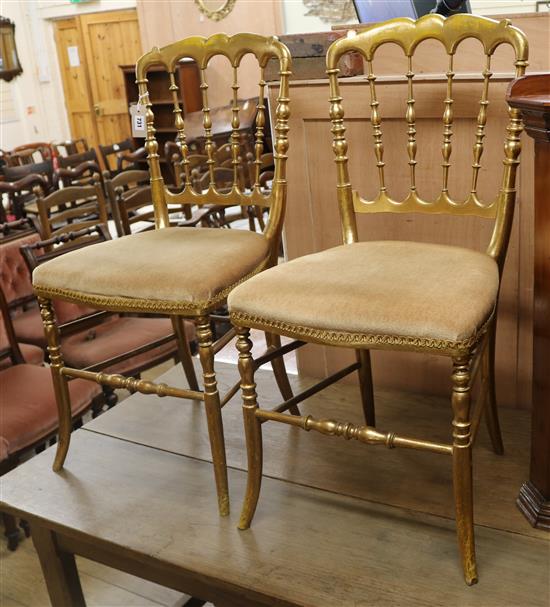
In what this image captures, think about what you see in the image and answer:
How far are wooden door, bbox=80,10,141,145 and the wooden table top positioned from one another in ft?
24.7

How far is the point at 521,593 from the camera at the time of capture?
1.17m

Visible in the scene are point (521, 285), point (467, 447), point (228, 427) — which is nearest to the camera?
point (467, 447)

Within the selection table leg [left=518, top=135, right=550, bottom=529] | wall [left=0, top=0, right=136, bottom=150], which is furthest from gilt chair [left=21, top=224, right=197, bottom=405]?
wall [left=0, top=0, right=136, bottom=150]

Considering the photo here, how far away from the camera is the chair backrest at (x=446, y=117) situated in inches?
52.6

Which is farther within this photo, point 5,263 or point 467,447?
point 5,263

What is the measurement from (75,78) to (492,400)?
903 centimetres

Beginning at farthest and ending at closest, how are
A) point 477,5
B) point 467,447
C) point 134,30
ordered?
1. point 134,30
2. point 477,5
3. point 467,447

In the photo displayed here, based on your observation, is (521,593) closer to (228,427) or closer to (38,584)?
(228,427)

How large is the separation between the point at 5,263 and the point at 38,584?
1349 mm

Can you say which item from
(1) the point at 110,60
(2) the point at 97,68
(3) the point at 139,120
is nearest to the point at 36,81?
(2) the point at 97,68

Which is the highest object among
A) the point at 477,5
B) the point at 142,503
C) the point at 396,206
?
the point at 477,5

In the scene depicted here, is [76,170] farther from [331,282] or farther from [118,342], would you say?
[331,282]

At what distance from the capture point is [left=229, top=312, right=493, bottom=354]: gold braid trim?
1081 mm

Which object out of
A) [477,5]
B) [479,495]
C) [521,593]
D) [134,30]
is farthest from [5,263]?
[134,30]
